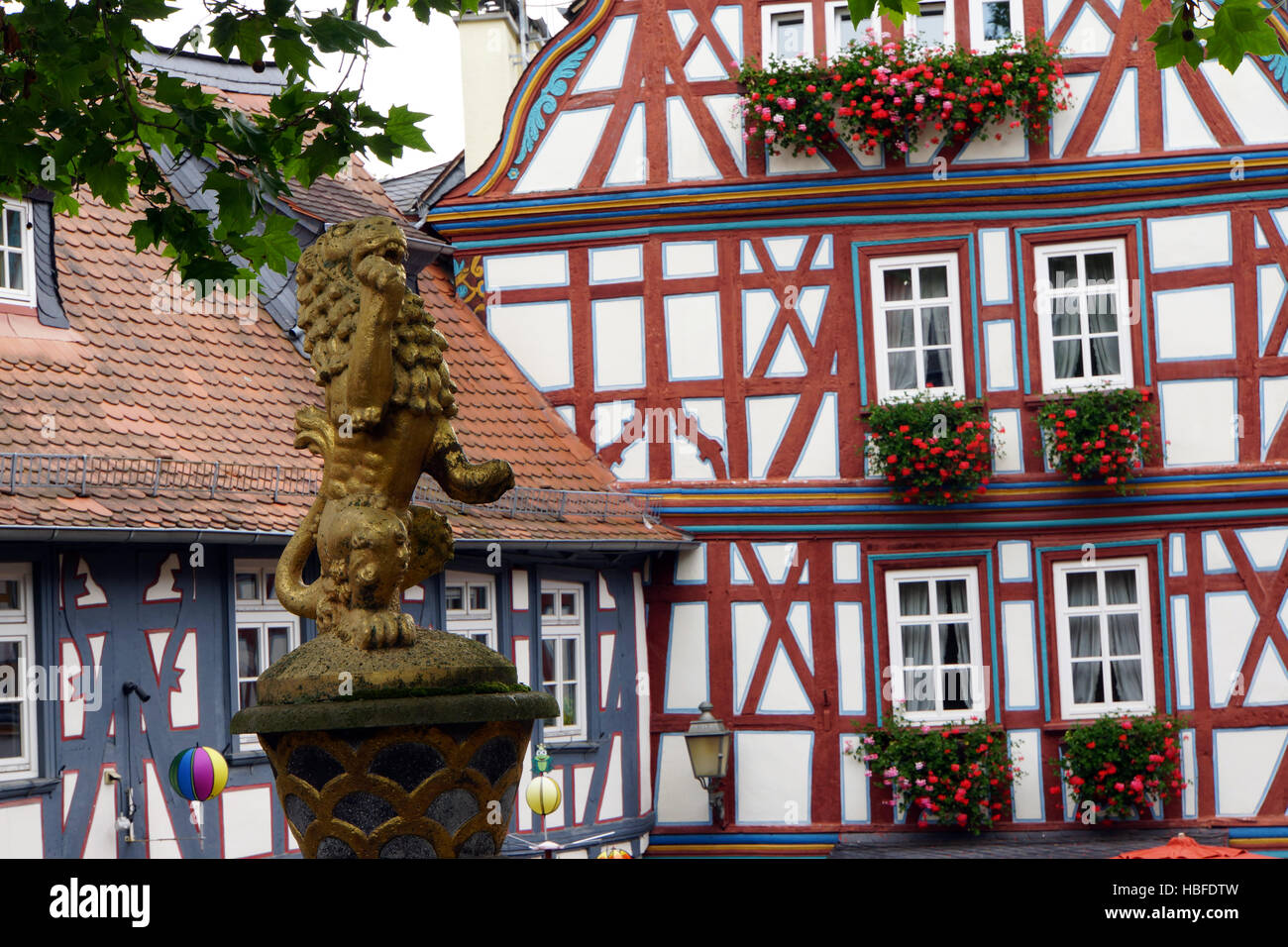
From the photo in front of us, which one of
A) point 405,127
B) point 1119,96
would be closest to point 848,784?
point 1119,96

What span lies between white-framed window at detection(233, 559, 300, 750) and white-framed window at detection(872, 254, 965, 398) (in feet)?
18.6

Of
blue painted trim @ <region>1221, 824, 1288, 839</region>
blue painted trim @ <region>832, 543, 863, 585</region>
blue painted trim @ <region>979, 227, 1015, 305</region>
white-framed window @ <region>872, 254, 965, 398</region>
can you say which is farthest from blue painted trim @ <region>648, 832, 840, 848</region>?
blue painted trim @ <region>979, 227, 1015, 305</region>

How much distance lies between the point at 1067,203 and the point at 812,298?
221cm

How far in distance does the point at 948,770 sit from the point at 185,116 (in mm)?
9843

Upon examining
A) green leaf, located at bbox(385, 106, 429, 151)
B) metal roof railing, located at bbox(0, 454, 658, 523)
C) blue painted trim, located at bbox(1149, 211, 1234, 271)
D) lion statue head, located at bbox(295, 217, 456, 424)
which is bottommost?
lion statue head, located at bbox(295, 217, 456, 424)

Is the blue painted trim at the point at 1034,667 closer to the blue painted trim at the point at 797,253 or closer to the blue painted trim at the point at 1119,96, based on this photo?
the blue painted trim at the point at 797,253

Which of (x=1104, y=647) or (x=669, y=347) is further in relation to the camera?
(x=669, y=347)

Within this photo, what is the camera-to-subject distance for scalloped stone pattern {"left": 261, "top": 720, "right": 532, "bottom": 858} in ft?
13.8

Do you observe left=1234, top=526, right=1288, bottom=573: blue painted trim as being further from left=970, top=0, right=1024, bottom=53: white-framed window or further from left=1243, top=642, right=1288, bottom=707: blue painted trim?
left=970, top=0, right=1024, bottom=53: white-framed window

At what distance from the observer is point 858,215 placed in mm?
15359

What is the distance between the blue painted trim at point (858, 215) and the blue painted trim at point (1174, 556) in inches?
90.6

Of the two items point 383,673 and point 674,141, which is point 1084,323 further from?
point 383,673

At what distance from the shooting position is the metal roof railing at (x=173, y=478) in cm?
1015
